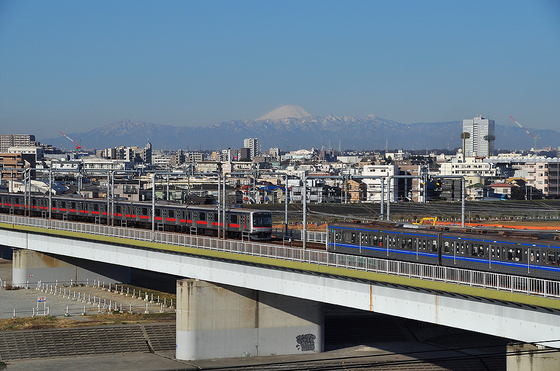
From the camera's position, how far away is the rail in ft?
110

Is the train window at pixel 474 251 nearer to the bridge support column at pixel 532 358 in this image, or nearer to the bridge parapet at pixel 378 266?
the bridge parapet at pixel 378 266

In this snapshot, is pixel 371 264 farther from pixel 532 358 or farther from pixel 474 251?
pixel 532 358

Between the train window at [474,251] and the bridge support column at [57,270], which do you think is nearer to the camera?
the train window at [474,251]

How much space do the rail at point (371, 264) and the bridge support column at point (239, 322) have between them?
3.72 meters

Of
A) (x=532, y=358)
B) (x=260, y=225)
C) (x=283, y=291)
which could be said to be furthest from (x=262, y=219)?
(x=532, y=358)

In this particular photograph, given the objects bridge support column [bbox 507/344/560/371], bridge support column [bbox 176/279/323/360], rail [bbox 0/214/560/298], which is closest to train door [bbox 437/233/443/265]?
rail [bbox 0/214/560/298]

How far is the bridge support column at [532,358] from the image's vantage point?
3158 cm

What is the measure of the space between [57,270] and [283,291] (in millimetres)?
38216

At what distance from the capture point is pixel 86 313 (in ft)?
200

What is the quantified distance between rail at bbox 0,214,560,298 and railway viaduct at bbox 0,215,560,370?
0.23 ft

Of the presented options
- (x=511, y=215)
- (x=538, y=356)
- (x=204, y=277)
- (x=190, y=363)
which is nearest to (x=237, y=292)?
(x=204, y=277)

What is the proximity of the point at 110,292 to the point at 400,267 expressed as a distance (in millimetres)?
42389

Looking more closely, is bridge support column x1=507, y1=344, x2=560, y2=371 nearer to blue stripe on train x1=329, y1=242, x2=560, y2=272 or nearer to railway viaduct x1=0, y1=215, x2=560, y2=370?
railway viaduct x1=0, y1=215, x2=560, y2=370

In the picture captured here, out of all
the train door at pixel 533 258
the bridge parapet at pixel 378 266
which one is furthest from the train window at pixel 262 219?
the train door at pixel 533 258
